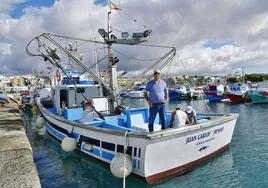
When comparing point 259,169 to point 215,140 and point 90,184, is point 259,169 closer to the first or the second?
point 215,140

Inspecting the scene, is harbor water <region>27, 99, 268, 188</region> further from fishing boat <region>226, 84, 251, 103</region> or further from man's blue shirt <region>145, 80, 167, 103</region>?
fishing boat <region>226, 84, 251, 103</region>

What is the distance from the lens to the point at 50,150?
1080 centimetres

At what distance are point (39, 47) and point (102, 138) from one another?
6.72 metres

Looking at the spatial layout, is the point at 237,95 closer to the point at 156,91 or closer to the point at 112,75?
the point at 112,75

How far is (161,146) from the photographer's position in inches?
237

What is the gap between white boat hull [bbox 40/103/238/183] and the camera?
19.5 ft

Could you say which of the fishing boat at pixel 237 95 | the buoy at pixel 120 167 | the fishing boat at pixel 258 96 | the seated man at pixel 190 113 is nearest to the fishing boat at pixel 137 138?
the buoy at pixel 120 167

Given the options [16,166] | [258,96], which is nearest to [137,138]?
[16,166]

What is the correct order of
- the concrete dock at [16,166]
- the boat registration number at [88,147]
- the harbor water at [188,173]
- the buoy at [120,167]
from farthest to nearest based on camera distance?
the boat registration number at [88,147], the harbor water at [188,173], the buoy at [120,167], the concrete dock at [16,166]

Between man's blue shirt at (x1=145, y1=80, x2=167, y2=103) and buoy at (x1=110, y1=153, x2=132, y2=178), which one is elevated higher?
man's blue shirt at (x1=145, y1=80, x2=167, y2=103)

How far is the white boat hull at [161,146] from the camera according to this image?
5.95 metres

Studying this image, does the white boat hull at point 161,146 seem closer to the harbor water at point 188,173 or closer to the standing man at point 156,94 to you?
the harbor water at point 188,173

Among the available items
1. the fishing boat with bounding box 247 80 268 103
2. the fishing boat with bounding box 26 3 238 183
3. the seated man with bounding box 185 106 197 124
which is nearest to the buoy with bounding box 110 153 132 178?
the fishing boat with bounding box 26 3 238 183

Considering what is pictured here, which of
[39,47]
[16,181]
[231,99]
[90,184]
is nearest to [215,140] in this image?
[90,184]
